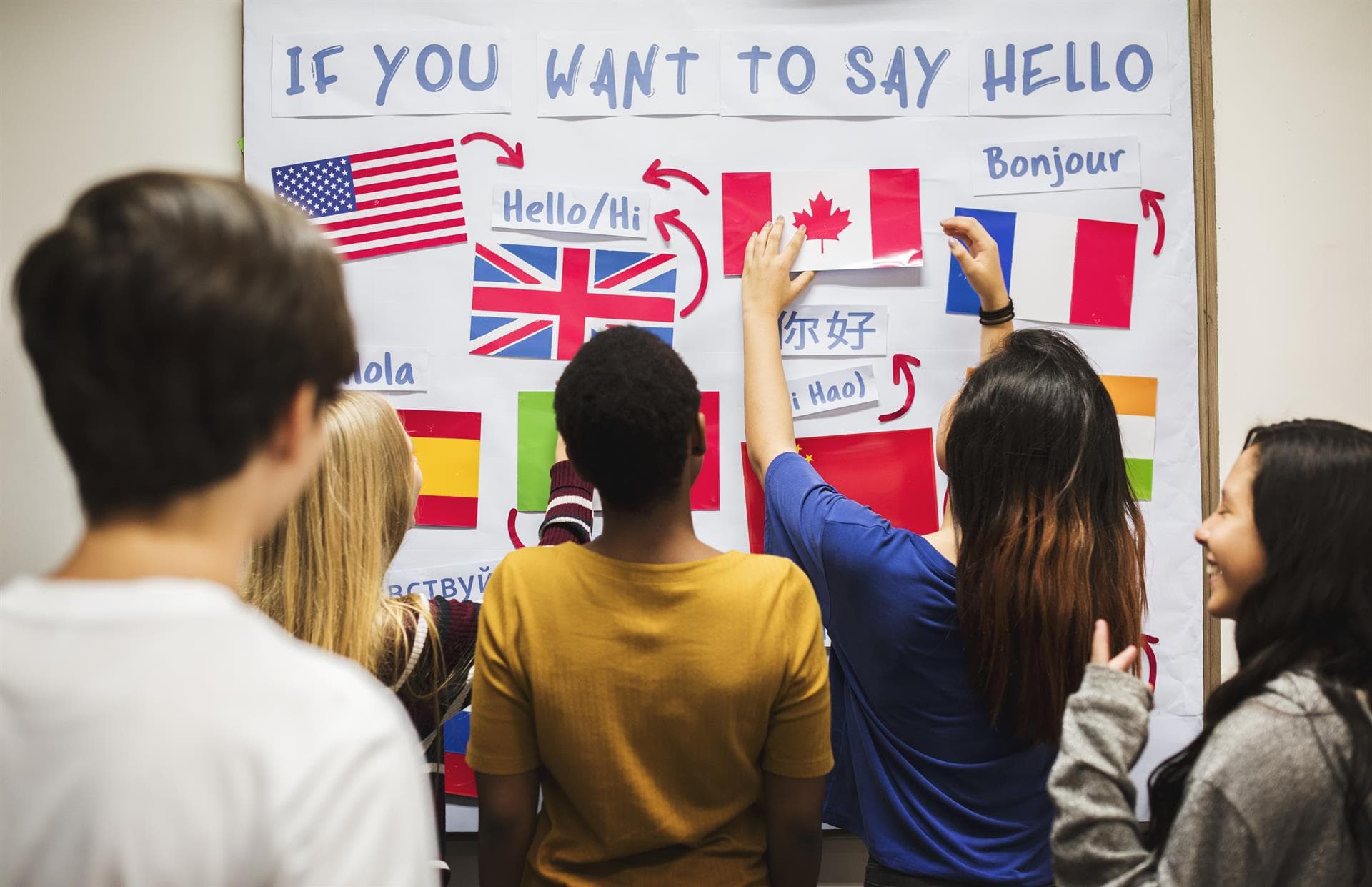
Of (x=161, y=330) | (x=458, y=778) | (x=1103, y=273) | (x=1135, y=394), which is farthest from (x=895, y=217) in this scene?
(x=161, y=330)

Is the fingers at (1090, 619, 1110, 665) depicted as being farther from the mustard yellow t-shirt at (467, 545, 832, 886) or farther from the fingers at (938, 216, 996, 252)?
the fingers at (938, 216, 996, 252)

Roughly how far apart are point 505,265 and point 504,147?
0.59ft

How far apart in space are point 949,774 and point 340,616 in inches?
28.1

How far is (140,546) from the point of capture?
0.51 meters

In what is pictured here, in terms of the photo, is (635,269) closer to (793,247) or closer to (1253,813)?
(793,247)

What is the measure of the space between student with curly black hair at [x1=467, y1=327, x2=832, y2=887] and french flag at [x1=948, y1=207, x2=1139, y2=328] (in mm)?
→ 776

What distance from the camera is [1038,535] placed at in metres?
1.08

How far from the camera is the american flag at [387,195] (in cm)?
147

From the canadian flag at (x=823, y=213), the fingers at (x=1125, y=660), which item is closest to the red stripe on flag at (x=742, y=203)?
the canadian flag at (x=823, y=213)

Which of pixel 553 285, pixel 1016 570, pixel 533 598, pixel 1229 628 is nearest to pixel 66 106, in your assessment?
pixel 553 285

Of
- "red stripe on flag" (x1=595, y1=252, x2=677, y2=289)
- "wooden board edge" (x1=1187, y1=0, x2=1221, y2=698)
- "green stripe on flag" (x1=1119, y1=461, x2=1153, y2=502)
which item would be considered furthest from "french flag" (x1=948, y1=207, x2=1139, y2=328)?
"red stripe on flag" (x1=595, y1=252, x2=677, y2=289)

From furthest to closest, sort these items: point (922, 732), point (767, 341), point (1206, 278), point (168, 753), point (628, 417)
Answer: point (1206, 278) → point (767, 341) → point (922, 732) → point (628, 417) → point (168, 753)

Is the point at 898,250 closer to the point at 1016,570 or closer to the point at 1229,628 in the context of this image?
the point at 1016,570

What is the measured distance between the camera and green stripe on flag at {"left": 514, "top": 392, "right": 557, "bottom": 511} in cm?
147
